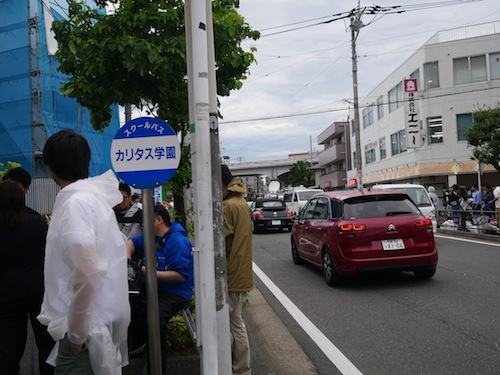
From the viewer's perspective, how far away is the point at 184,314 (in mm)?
4270

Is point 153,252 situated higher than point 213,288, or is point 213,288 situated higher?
point 153,252

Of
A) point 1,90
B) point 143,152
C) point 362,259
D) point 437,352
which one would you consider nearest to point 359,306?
point 362,259

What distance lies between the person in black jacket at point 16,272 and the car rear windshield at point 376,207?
5355 millimetres

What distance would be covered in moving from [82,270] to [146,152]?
1.45 metres

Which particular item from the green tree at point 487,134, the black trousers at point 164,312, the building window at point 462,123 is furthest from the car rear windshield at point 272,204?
the building window at point 462,123

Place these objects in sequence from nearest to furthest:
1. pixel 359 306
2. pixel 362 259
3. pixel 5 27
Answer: pixel 359 306 → pixel 362 259 → pixel 5 27

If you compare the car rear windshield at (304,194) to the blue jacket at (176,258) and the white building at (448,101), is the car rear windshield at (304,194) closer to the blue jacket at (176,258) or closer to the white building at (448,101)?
the white building at (448,101)

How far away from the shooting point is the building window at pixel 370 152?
141 ft

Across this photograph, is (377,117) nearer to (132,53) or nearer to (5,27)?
(5,27)

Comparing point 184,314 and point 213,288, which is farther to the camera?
point 184,314

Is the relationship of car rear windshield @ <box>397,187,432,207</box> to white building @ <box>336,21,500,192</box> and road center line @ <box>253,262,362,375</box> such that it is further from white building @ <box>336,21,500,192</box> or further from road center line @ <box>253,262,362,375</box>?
white building @ <box>336,21,500,192</box>

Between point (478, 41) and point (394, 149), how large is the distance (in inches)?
392

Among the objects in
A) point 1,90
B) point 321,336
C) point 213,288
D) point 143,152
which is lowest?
point 321,336

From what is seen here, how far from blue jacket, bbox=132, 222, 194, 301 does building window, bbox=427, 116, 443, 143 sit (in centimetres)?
2980
